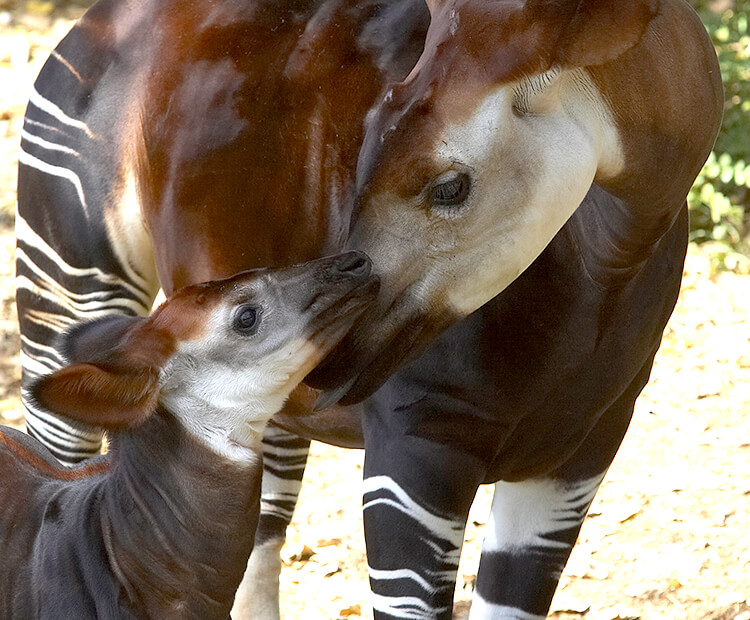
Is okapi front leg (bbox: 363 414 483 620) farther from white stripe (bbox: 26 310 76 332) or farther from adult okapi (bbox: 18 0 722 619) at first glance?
white stripe (bbox: 26 310 76 332)

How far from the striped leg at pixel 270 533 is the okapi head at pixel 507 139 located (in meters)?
1.75

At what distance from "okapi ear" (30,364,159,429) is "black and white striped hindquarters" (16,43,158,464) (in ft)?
3.33

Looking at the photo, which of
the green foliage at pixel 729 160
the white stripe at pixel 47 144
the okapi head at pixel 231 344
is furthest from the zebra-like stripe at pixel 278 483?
the green foliage at pixel 729 160

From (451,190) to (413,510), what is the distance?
0.80m

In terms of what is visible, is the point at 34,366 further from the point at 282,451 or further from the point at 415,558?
the point at 415,558

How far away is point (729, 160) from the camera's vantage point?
6750 millimetres

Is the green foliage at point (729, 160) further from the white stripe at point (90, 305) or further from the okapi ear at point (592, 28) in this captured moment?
the okapi ear at point (592, 28)

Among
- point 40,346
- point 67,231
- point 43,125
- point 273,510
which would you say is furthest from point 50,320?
point 273,510

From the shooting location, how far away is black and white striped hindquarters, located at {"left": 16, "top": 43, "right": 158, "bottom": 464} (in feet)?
10.6

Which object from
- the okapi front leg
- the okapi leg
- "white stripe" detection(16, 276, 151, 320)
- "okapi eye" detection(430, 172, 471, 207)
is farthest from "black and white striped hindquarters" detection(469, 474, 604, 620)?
"white stripe" detection(16, 276, 151, 320)

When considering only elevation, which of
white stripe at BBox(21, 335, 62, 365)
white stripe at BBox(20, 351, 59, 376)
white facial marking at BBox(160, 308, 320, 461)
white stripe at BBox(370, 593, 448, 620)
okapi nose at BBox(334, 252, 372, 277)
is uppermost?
okapi nose at BBox(334, 252, 372, 277)

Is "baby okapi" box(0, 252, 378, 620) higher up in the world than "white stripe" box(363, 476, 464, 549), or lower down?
higher up

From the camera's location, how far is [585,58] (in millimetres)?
1982

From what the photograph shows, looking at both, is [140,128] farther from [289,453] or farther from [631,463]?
[631,463]
